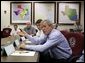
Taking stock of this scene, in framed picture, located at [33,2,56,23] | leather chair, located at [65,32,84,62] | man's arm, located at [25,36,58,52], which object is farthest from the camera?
framed picture, located at [33,2,56,23]

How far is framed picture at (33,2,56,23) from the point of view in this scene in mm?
8109

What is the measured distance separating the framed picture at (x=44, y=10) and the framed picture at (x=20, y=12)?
182 millimetres

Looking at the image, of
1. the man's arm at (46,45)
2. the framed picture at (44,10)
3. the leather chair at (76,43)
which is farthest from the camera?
the framed picture at (44,10)

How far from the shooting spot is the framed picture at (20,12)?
26.6ft

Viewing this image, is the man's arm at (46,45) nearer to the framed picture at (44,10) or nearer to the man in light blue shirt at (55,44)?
the man in light blue shirt at (55,44)

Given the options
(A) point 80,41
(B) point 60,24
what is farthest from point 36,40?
(B) point 60,24

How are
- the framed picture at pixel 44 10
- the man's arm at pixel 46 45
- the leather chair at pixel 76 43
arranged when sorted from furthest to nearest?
the framed picture at pixel 44 10, the leather chair at pixel 76 43, the man's arm at pixel 46 45

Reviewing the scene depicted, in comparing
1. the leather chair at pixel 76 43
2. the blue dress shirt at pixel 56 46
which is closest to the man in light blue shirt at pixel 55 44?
the blue dress shirt at pixel 56 46

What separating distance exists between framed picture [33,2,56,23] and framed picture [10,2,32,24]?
0.60 feet

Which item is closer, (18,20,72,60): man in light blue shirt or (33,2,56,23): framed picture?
(18,20,72,60): man in light blue shirt

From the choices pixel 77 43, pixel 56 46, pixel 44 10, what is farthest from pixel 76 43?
pixel 44 10

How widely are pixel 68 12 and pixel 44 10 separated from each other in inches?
33.9

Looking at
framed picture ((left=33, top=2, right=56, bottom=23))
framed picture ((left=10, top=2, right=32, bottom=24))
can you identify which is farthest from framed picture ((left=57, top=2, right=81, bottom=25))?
framed picture ((left=10, top=2, right=32, bottom=24))

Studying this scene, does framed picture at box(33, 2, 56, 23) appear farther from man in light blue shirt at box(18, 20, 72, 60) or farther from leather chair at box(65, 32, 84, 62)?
man in light blue shirt at box(18, 20, 72, 60)
